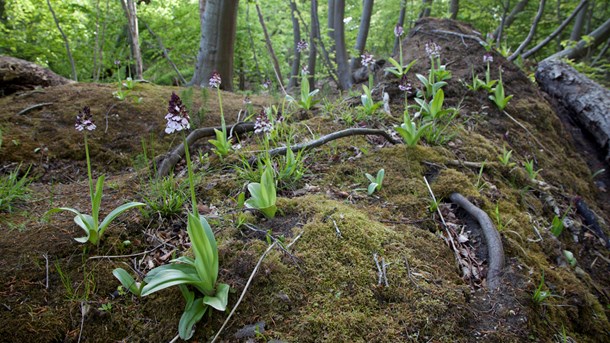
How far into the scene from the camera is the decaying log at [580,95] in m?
4.80

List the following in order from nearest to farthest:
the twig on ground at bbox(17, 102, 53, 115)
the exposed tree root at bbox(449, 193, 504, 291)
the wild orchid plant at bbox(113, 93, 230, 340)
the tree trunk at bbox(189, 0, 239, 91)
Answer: the wild orchid plant at bbox(113, 93, 230, 340) < the exposed tree root at bbox(449, 193, 504, 291) < the twig on ground at bbox(17, 102, 53, 115) < the tree trunk at bbox(189, 0, 239, 91)

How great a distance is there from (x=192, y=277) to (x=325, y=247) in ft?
2.44

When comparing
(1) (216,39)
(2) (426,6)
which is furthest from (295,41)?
(1) (216,39)

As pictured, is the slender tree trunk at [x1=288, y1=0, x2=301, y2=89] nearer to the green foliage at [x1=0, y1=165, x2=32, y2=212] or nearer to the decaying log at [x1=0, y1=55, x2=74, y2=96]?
the decaying log at [x1=0, y1=55, x2=74, y2=96]

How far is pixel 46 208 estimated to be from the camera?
7.96 ft

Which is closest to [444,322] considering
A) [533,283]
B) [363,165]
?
[533,283]

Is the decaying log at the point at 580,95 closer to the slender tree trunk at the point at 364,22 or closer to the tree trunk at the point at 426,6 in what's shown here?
the tree trunk at the point at 426,6

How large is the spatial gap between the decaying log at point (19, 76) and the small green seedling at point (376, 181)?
455cm

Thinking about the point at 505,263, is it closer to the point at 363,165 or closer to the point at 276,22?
the point at 363,165

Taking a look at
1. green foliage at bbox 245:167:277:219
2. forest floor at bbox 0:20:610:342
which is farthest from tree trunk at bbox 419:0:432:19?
green foliage at bbox 245:167:277:219

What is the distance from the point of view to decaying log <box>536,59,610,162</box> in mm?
4797

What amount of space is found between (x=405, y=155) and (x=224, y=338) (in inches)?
84.3

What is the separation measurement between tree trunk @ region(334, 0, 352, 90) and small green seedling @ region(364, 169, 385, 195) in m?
4.81

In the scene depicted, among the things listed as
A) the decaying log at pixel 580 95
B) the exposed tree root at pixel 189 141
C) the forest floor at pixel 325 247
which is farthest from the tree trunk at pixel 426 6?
the exposed tree root at pixel 189 141
